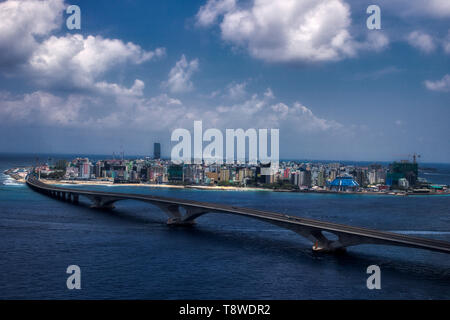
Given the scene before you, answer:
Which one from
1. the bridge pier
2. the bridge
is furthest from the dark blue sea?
the bridge

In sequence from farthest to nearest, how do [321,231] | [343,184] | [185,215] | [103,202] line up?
[343,184] < [103,202] < [185,215] < [321,231]

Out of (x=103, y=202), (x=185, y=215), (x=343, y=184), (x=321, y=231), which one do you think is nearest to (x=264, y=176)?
(x=343, y=184)

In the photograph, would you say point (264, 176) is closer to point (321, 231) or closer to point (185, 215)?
point (185, 215)

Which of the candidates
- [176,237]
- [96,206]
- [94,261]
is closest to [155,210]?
[96,206]

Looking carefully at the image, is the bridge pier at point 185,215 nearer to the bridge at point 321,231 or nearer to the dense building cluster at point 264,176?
the bridge at point 321,231

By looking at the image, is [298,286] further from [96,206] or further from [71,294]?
[96,206]
